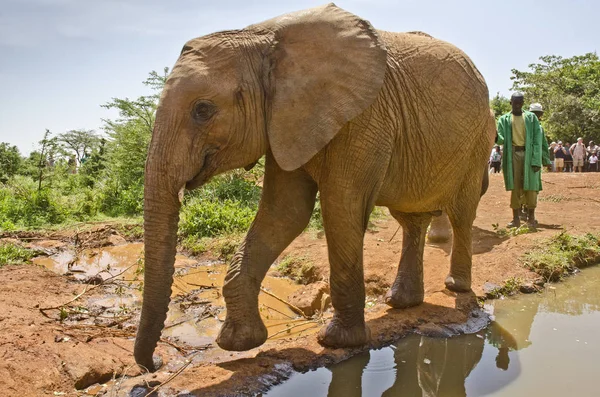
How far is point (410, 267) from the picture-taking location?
18.0ft

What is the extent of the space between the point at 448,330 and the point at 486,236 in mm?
4096

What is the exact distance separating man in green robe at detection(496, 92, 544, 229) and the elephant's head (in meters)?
5.81

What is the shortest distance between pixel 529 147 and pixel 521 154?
212 millimetres

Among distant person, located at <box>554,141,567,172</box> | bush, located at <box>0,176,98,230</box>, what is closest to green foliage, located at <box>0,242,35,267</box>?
bush, located at <box>0,176,98,230</box>

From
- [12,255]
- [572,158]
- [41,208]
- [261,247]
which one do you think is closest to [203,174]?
[261,247]

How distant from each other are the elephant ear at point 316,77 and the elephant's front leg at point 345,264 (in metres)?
0.51

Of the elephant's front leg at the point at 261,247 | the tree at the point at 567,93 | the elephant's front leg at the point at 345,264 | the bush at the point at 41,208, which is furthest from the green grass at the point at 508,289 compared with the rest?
the tree at the point at 567,93

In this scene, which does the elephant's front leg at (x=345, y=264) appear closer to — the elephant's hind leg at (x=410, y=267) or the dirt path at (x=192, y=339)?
the dirt path at (x=192, y=339)

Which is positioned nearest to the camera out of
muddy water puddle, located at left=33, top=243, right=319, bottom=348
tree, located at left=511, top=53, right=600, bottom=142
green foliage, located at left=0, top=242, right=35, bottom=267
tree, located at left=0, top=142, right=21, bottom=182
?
muddy water puddle, located at left=33, top=243, right=319, bottom=348

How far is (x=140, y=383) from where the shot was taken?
3613mm

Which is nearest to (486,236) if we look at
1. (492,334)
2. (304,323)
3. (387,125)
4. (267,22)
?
(492,334)

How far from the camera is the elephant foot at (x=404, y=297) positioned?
5.36 metres

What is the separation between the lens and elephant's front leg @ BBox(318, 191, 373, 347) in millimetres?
4102

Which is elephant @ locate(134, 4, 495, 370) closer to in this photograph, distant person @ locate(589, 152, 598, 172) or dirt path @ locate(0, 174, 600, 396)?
dirt path @ locate(0, 174, 600, 396)
